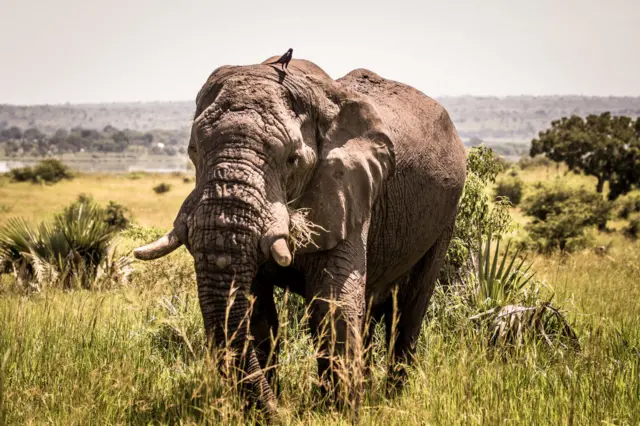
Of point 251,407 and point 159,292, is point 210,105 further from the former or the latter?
point 159,292

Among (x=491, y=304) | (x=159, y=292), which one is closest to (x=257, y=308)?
(x=491, y=304)

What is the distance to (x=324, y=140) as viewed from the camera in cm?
479

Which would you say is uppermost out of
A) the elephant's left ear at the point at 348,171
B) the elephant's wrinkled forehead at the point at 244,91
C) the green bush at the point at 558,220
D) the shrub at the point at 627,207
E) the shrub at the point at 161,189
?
the elephant's wrinkled forehead at the point at 244,91

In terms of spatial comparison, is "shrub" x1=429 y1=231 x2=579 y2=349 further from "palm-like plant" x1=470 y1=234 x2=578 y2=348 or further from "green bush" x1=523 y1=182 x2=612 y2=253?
"green bush" x1=523 y1=182 x2=612 y2=253

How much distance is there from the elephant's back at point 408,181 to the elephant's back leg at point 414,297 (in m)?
0.27

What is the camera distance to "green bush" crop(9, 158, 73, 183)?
49219mm

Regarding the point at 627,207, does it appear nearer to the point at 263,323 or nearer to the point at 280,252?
the point at 263,323

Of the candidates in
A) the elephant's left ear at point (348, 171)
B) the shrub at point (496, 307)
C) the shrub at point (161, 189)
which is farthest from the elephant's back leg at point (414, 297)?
the shrub at point (161, 189)

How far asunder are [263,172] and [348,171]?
2.62 feet

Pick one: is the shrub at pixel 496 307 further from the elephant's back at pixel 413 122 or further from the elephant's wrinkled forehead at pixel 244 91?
the elephant's wrinkled forehead at pixel 244 91

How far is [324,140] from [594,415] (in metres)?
2.35

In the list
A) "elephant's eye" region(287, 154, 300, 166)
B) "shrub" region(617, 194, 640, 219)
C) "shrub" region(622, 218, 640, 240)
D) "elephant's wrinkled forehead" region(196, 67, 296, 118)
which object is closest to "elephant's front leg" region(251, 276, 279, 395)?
"elephant's eye" region(287, 154, 300, 166)

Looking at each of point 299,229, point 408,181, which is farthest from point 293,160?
point 408,181

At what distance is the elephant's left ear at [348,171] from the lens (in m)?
4.71
